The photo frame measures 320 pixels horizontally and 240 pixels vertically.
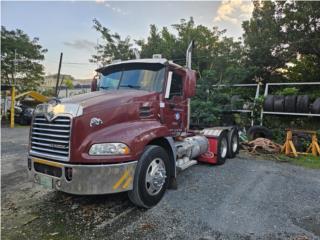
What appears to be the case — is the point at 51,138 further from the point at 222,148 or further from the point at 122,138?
the point at 222,148

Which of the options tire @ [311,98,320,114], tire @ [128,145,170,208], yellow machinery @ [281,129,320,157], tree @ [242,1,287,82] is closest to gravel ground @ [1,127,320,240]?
tire @ [128,145,170,208]

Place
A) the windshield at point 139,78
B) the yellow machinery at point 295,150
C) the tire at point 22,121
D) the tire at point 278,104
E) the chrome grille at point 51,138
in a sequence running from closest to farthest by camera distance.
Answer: the chrome grille at point 51,138 → the windshield at point 139,78 → the yellow machinery at point 295,150 → the tire at point 278,104 → the tire at point 22,121

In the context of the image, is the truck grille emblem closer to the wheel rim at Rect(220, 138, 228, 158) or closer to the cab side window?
the cab side window

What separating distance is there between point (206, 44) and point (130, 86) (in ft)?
42.5

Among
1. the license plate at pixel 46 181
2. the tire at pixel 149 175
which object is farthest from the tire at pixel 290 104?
the license plate at pixel 46 181

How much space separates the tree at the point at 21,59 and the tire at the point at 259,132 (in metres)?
21.3

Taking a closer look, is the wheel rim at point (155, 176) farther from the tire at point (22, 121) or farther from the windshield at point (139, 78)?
the tire at point (22, 121)

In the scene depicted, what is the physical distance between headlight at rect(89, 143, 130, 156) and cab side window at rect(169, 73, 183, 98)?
1.73 metres

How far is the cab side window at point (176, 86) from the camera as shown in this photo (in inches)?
176

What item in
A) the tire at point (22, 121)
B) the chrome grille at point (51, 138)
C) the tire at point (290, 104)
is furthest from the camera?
the tire at point (22, 121)

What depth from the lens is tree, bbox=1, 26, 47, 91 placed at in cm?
2106

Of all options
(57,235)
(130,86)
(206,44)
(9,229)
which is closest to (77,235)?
(57,235)

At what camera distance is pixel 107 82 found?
443 centimetres

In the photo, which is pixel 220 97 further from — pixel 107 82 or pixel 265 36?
pixel 107 82
